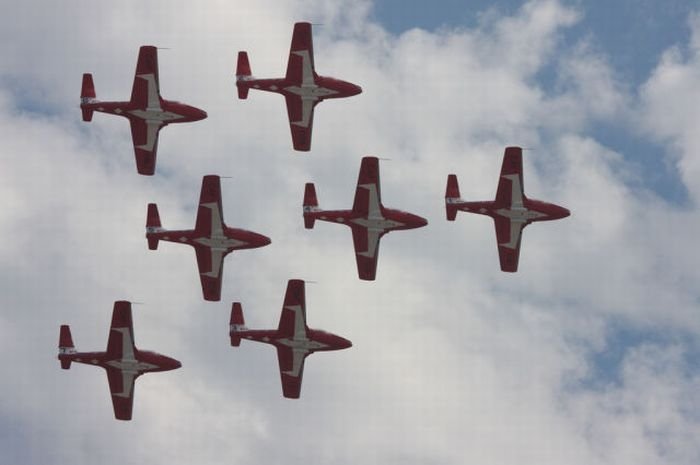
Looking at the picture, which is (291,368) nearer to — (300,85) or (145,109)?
(300,85)

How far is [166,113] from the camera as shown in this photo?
609 feet

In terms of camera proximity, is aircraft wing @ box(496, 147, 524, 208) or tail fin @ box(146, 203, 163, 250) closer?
aircraft wing @ box(496, 147, 524, 208)

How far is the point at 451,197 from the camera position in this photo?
610 feet

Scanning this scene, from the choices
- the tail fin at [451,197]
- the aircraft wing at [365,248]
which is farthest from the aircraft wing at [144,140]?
the tail fin at [451,197]

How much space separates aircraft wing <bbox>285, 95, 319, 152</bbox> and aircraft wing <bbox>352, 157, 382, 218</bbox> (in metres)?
8.54

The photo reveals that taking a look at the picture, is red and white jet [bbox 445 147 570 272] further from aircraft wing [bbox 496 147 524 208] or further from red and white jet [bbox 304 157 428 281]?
red and white jet [bbox 304 157 428 281]

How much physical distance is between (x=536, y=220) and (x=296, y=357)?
2539cm

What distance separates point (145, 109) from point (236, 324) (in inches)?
863

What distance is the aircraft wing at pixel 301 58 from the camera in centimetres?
18288

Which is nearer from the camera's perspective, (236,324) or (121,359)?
(121,359)

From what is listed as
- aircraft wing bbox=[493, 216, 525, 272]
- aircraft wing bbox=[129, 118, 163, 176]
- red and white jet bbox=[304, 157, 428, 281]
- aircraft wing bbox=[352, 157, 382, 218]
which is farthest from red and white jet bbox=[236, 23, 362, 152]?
aircraft wing bbox=[493, 216, 525, 272]

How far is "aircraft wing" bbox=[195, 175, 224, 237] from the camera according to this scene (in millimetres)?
183750

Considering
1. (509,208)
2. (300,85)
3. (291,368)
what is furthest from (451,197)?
(291,368)

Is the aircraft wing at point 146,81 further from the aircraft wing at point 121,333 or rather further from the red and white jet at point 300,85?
the aircraft wing at point 121,333
